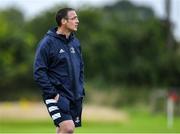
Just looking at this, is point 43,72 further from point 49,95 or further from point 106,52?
point 106,52

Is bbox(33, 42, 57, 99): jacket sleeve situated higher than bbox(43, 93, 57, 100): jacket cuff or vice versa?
bbox(33, 42, 57, 99): jacket sleeve

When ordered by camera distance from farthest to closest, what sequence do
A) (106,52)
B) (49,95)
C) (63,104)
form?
(106,52) < (63,104) < (49,95)

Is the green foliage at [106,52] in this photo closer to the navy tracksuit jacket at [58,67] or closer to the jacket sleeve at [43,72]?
the navy tracksuit jacket at [58,67]

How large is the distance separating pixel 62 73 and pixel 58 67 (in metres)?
0.10

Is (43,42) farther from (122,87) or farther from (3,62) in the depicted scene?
(122,87)

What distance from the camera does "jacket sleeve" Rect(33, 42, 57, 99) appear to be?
10969 millimetres

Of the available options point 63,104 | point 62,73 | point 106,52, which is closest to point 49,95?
point 63,104

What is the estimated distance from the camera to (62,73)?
36.8 feet

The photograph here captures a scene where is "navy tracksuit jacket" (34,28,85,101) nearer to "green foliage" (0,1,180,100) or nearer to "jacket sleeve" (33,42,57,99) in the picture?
"jacket sleeve" (33,42,57,99)

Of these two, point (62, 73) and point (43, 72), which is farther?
point (62, 73)

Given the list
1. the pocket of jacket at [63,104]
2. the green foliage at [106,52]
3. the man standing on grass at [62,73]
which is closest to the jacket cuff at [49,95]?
the man standing on grass at [62,73]

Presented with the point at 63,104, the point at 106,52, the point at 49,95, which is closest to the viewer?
the point at 49,95

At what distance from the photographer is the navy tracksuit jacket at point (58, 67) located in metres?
11.1

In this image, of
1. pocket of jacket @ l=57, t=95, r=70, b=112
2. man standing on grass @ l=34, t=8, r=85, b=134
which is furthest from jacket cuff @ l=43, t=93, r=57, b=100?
pocket of jacket @ l=57, t=95, r=70, b=112
